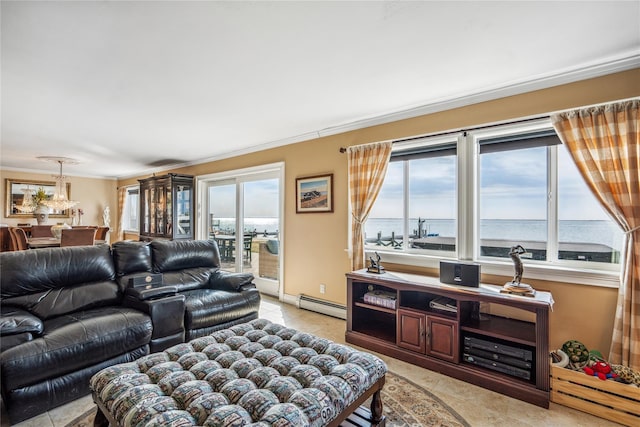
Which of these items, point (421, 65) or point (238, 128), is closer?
point (421, 65)

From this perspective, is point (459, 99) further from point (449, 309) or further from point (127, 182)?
point (127, 182)

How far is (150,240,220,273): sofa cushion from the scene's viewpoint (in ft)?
10.9

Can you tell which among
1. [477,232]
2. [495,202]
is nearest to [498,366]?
[477,232]

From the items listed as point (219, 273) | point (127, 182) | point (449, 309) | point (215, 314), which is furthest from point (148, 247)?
point (127, 182)

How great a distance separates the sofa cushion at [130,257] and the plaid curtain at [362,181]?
225 centimetres

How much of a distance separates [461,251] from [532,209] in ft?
2.31

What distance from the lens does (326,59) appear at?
7.33ft

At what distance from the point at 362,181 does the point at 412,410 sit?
2.26 metres

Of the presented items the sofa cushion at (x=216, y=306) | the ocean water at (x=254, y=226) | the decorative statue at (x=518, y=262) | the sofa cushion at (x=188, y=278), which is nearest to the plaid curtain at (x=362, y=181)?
the sofa cushion at (x=216, y=306)

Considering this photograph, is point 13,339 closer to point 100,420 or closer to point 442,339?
point 100,420

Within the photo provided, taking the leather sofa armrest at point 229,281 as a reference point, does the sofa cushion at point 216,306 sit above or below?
below

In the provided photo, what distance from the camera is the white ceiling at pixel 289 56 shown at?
67.4 inches

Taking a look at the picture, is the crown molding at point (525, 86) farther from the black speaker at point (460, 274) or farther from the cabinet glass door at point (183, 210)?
the cabinet glass door at point (183, 210)

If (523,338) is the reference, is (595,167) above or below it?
above
